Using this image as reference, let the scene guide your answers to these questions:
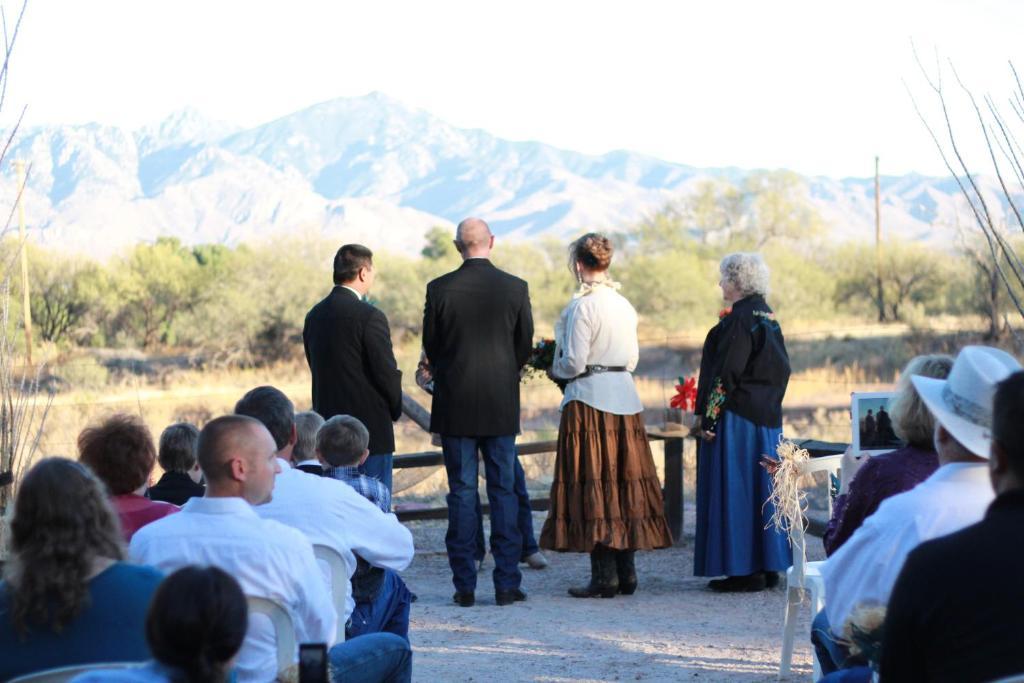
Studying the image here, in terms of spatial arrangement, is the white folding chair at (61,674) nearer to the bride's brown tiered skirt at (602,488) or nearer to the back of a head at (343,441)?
the back of a head at (343,441)

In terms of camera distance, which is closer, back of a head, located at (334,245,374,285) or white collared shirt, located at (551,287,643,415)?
back of a head, located at (334,245,374,285)

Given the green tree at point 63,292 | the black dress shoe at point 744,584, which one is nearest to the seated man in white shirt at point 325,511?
the black dress shoe at point 744,584

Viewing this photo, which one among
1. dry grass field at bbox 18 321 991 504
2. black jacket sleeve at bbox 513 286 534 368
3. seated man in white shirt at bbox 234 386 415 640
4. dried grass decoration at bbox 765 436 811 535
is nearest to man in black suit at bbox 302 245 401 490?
black jacket sleeve at bbox 513 286 534 368

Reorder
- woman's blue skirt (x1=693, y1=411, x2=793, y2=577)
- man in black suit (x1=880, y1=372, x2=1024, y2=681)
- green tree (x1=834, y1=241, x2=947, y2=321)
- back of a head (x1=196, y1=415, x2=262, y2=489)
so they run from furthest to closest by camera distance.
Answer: green tree (x1=834, y1=241, x2=947, y2=321)
woman's blue skirt (x1=693, y1=411, x2=793, y2=577)
back of a head (x1=196, y1=415, x2=262, y2=489)
man in black suit (x1=880, y1=372, x2=1024, y2=681)

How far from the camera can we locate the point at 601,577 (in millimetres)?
7750

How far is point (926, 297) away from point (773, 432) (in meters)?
34.1

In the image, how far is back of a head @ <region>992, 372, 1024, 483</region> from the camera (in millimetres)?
2545

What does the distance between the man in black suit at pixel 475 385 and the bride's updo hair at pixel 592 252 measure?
0.34 meters

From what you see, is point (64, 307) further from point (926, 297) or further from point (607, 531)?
point (607, 531)

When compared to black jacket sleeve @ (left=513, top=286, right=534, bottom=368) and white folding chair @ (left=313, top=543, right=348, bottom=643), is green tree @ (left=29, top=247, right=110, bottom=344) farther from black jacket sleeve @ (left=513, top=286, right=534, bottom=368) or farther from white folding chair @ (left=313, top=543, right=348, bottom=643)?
white folding chair @ (left=313, top=543, right=348, bottom=643)

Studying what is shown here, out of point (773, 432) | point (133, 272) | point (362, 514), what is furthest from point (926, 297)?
point (362, 514)

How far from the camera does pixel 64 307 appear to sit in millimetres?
33281

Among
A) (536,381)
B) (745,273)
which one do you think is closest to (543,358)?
(745,273)

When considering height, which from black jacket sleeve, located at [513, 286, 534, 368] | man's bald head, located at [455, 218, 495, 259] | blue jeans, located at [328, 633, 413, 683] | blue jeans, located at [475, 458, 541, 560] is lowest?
blue jeans, located at [475, 458, 541, 560]
